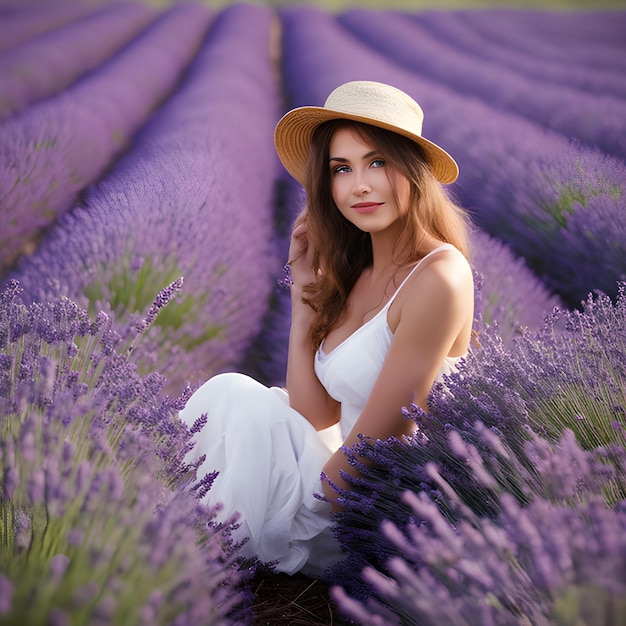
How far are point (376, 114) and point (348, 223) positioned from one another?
1.36 ft

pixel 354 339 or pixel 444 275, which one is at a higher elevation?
pixel 444 275

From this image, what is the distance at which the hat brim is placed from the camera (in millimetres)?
1629

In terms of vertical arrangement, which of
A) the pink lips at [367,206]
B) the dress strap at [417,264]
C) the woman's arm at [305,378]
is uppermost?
the pink lips at [367,206]

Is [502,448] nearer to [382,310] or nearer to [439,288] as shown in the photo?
[439,288]

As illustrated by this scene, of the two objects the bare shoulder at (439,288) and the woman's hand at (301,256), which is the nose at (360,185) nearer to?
the bare shoulder at (439,288)

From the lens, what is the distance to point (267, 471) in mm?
1582

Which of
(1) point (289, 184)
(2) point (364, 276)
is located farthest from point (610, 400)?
(1) point (289, 184)

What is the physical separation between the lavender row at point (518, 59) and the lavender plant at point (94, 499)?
8.80ft

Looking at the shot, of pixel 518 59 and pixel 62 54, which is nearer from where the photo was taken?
pixel 62 54

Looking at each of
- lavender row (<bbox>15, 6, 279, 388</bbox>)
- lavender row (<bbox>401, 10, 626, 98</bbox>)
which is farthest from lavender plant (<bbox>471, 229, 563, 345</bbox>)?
lavender row (<bbox>401, 10, 626, 98</bbox>)

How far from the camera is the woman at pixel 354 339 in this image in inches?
59.0

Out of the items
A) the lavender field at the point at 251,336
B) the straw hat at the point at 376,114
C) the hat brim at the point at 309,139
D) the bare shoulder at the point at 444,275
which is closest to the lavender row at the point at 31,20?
the lavender field at the point at 251,336

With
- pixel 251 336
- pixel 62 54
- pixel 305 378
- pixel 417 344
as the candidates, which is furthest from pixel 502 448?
pixel 62 54

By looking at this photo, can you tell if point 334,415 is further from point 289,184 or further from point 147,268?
point 289,184
